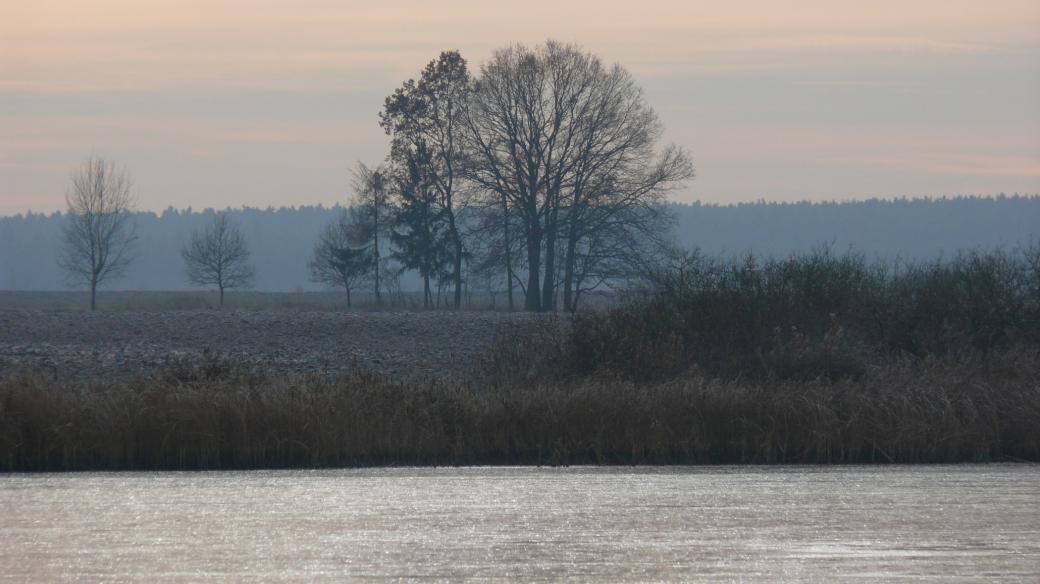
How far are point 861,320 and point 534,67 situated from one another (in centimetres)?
3044

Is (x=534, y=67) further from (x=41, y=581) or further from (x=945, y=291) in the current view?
Result: (x=41, y=581)

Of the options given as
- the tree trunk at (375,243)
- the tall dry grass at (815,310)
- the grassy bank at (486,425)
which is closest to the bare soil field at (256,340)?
the tall dry grass at (815,310)

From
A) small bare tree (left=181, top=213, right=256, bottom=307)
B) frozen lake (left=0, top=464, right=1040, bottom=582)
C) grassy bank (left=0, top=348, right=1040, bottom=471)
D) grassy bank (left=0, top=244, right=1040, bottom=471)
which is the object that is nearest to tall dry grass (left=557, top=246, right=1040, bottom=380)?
A: grassy bank (left=0, top=244, right=1040, bottom=471)

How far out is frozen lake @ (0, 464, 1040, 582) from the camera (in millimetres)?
11344

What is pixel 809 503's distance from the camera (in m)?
14.5

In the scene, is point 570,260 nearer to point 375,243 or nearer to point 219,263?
point 375,243

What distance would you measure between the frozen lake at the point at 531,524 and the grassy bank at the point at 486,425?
0.82 m

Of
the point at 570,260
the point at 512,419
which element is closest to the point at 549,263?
the point at 570,260

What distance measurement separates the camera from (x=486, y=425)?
18.2m

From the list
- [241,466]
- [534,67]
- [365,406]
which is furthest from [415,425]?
[534,67]

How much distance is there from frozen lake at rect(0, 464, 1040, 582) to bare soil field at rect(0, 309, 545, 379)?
31.9 ft

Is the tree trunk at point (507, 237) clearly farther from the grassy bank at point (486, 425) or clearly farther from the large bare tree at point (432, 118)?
the grassy bank at point (486, 425)

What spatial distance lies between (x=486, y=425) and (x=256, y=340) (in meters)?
19.5

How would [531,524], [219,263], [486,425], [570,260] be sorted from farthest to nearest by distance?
[219,263], [570,260], [486,425], [531,524]
